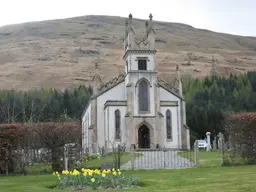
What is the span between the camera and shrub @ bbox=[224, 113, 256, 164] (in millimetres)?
26547

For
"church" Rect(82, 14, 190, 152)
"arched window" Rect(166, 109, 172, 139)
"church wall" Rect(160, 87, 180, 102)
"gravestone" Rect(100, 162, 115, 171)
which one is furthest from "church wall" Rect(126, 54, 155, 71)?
"gravestone" Rect(100, 162, 115, 171)

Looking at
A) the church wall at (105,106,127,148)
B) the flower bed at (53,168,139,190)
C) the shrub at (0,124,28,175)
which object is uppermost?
the church wall at (105,106,127,148)

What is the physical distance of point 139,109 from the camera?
53.8 m

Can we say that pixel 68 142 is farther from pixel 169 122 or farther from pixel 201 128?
pixel 201 128

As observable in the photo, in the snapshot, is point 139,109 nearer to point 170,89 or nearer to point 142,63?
point 170,89

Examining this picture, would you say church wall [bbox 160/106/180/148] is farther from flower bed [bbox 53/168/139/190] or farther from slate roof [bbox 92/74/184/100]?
flower bed [bbox 53/168/139/190]

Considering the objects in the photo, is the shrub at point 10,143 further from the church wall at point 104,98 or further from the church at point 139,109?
the church wall at point 104,98

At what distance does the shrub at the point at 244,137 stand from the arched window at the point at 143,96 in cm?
2717

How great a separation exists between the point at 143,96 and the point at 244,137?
28.0 metres

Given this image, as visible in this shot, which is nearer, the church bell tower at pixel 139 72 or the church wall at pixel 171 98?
the church bell tower at pixel 139 72

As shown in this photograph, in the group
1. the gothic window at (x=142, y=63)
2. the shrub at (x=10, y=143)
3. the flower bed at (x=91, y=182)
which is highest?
the gothic window at (x=142, y=63)

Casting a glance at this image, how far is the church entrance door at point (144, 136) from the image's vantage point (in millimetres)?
53938

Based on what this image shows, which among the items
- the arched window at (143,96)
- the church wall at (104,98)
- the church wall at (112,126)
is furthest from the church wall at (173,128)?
the church wall at (104,98)

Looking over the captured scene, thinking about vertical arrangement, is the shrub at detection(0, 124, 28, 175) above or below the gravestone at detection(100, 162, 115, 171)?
above
